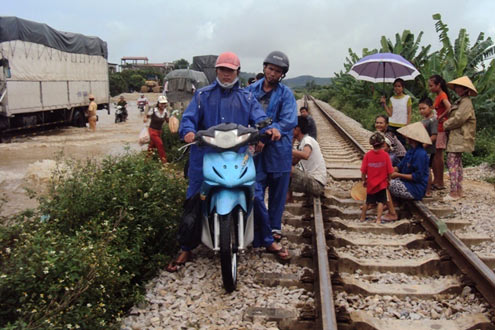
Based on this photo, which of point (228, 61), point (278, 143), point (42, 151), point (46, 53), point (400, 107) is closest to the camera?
point (228, 61)

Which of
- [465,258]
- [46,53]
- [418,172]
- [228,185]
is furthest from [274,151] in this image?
[46,53]

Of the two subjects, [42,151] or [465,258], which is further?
[42,151]

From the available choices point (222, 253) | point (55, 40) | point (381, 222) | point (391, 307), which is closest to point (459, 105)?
point (381, 222)

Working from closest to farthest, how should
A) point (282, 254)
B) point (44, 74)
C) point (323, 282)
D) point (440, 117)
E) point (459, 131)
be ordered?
point (323, 282)
point (282, 254)
point (459, 131)
point (440, 117)
point (44, 74)

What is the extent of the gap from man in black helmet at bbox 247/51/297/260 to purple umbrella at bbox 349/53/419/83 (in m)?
4.53

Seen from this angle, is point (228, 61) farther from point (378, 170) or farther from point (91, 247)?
point (378, 170)

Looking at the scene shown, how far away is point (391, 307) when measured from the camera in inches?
145

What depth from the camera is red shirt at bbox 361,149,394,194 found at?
579 centimetres

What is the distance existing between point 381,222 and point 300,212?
40.1 inches

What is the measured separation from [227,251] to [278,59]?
6.50ft

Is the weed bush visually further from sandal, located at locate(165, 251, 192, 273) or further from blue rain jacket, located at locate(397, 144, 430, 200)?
blue rain jacket, located at locate(397, 144, 430, 200)

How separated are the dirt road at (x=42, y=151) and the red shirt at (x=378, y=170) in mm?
3143

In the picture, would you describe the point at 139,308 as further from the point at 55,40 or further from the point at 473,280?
the point at 55,40

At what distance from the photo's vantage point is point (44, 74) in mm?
16453
